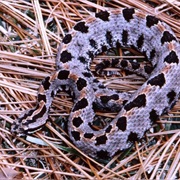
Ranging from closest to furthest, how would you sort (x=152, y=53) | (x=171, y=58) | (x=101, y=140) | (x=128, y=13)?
(x=101, y=140)
(x=171, y=58)
(x=152, y=53)
(x=128, y=13)

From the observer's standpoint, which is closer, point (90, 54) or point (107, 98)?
point (107, 98)

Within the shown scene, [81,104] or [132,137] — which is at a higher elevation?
[81,104]

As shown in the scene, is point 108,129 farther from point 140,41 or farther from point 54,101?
point 140,41

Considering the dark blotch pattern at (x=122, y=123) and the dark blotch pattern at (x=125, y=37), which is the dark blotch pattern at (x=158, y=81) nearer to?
the dark blotch pattern at (x=122, y=123)

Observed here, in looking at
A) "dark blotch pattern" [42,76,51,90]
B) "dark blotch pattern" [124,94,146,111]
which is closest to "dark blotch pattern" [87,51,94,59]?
"dark blotch pattern" [42,76,51,90]

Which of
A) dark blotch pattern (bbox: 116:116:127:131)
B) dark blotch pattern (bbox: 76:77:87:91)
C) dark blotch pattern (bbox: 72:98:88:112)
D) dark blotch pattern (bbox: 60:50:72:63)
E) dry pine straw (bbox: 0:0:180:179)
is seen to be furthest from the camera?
dark blotch pattern (bbox: 60:50:72:63)

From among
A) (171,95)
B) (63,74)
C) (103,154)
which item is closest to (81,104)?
(63,74)

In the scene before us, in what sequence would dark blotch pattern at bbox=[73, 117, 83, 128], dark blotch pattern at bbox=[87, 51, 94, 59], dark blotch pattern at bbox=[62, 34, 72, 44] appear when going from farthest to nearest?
dark blotch pattern at bbox=[87, 51, 94, 59] < dark blotch pattern at bbox=[62, 34, 72, 44] < dark blotch pattern at bbox=[73, 117, 83, 128]

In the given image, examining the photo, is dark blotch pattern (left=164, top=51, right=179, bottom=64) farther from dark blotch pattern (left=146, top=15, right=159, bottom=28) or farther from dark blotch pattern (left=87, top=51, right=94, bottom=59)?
dark blotch pattern (left=87, top=51, right=94, bottom=59)
